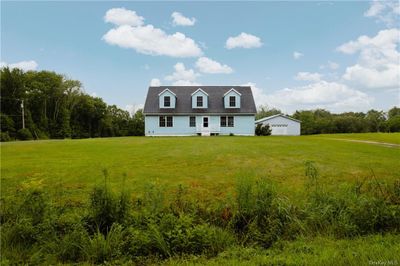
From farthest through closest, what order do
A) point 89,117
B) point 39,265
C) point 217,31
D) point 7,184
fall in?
point 89,117
point 217,31
point 7,184
point 39,265

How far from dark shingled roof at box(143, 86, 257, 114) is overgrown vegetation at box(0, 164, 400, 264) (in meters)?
25.0

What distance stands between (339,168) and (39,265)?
307 inches

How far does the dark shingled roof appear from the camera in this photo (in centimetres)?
2919

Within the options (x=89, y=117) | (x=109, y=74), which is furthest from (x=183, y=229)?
(x=89, y=117)

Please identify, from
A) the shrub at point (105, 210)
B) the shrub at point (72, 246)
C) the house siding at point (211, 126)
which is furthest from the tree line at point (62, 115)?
the shrub at point (72, 246)

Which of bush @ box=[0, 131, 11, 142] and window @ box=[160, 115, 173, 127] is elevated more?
window @ box=[160, 115, 173, 127]

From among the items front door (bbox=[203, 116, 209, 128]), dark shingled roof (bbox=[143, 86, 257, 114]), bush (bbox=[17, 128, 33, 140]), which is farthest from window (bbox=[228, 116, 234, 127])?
bush (bbox=[17, 128, 33, 140])

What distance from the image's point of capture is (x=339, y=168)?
26.1ft

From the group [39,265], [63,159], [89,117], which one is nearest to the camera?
[39,265]

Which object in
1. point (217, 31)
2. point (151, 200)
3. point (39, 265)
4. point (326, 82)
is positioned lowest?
point (39, 265)

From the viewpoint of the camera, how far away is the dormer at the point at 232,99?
29.3m

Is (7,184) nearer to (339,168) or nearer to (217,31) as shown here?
(339,168)

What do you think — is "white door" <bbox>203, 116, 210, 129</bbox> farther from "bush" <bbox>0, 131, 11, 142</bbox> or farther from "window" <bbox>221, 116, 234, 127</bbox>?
"bush" <bbox>0, 131, 11, 142</bbox>

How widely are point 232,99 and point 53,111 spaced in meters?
34.2
